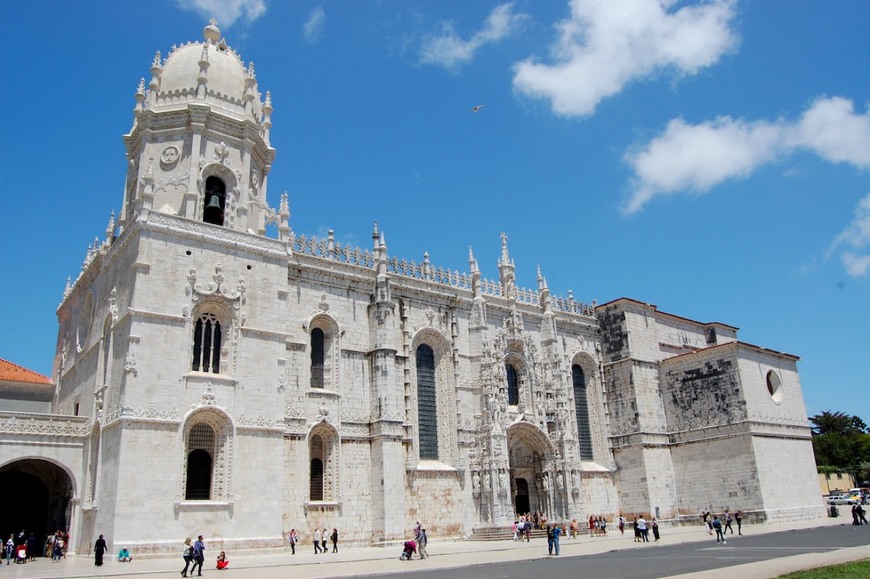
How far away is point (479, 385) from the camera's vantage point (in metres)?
34.9

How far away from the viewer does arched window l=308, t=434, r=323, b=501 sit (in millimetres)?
28923

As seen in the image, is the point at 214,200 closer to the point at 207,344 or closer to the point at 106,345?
the point at 207,344

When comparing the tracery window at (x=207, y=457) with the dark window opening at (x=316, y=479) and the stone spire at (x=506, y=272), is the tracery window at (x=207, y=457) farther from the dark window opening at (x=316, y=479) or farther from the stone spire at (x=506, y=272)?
the stone spire at (x=506, y=272)

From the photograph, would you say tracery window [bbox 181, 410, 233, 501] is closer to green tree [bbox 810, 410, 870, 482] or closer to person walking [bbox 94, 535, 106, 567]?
person walking [bbox 94, 535, 106, 567]

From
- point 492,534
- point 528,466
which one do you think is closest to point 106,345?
point 492,534

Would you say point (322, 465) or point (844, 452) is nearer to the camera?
point (322, 465)

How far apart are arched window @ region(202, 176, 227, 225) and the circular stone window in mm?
31832

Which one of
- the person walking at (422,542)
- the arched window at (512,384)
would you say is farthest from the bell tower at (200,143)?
the arched window at (512,384)

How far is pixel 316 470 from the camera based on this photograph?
29344 millimetres

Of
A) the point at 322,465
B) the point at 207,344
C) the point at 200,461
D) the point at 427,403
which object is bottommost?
the point at 322,465

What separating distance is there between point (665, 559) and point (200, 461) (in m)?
16.5

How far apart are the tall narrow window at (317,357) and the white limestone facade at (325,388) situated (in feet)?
0.33

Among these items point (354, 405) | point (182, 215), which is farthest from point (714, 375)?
point (182, 215)

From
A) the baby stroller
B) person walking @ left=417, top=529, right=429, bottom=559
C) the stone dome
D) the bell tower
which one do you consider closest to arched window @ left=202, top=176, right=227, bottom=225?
the bell tower
